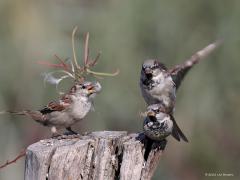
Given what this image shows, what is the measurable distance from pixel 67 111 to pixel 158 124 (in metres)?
0.98

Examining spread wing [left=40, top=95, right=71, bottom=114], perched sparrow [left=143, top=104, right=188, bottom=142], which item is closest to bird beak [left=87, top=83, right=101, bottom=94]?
spread wing [left=40, top=95, right=71, bottom=114]

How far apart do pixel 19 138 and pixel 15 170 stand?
16.9 inches

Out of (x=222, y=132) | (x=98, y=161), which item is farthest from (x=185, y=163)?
(x=98, y=161)

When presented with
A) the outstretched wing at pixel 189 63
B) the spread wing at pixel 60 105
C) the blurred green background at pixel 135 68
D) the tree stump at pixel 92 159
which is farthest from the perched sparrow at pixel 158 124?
the blurred green background at pixel 135 68

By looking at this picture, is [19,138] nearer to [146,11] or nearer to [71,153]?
[146,11]

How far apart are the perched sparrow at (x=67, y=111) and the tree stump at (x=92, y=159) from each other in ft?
2.47

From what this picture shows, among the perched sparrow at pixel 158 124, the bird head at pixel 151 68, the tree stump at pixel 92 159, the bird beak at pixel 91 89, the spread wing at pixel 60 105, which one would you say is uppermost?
the bird head at pixel 151 68

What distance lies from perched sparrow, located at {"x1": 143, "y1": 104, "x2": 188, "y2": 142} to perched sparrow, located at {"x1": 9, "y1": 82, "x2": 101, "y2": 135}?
542 millimetres

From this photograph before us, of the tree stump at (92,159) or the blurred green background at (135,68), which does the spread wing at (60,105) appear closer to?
the tree stump at (92,159)

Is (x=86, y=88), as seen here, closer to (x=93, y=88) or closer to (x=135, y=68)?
(x=93, y=88)

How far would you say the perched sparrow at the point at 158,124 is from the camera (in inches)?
213

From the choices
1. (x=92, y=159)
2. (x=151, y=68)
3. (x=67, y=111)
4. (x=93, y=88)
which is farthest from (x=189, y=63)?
(x=92, y=159)

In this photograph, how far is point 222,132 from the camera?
9680 mm

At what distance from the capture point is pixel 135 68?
968 centimetres
